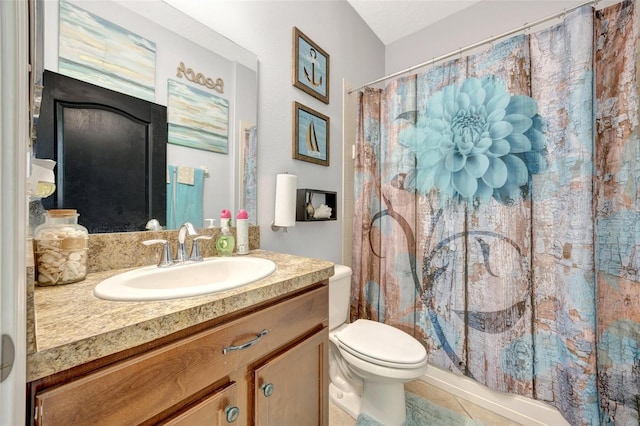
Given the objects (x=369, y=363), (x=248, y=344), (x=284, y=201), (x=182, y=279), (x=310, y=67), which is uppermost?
(x=310, y=67)

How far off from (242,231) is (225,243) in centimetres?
9

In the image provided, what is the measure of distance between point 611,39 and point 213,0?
1.71m

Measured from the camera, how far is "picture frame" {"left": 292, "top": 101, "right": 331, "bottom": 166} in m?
1.48

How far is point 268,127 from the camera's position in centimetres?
136

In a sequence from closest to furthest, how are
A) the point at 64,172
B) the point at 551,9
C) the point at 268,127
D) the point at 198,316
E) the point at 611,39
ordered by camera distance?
the point at 198,316
the point at 64,172
the point at 611,39
the point at 268,127
the point at 551,9

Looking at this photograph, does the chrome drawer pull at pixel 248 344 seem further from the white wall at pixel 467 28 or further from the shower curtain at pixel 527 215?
the white wall at pixel 467 28

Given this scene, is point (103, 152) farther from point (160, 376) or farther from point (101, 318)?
point (160, 376)

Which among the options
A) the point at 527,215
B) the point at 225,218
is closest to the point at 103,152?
the point at 225,218

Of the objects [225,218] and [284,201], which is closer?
[225,218]

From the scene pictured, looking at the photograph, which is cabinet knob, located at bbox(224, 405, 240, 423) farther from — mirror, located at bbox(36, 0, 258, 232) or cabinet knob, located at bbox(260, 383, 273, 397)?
mirror, located at bbox(36, 0, 258, 232)

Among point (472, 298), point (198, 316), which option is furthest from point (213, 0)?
point (472, 298)

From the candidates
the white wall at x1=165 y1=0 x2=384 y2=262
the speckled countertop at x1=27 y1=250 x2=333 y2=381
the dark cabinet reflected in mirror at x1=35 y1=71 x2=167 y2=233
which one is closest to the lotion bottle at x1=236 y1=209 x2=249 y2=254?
the white wall at x1=165 y1=0 x2=384 y2=262

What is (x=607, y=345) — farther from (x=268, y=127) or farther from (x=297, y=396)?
(x=268, y=127)

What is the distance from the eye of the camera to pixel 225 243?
3.60ft
